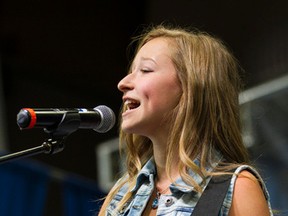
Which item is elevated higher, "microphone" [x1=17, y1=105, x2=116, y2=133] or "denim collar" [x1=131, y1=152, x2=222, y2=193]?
"microphone" [x1=17, y1=105, x2=116, y2=133]

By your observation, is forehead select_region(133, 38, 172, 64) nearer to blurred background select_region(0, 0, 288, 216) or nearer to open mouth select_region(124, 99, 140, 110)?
open mouth select_region(124, 99, 140, 110)

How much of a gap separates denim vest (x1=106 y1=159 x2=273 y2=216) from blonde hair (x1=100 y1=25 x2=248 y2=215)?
21 mm

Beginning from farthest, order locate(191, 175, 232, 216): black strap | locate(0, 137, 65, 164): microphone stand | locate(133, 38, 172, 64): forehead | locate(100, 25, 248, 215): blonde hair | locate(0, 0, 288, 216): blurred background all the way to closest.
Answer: locate(0, 0, 288, 216): blurred background < locate(133, 38, 172, 64): forehead < locate(100, 25, 248, 215): blonde hair < locate(191, 175, 232, 216): black strap < locate(0, 137, 65, 164): microphone stand

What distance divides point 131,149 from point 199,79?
1.07 ft

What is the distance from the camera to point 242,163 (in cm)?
180

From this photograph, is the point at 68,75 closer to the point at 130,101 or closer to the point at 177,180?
the point at 130,101

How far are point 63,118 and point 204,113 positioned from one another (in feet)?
1.38

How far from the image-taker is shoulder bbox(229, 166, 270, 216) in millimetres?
1666

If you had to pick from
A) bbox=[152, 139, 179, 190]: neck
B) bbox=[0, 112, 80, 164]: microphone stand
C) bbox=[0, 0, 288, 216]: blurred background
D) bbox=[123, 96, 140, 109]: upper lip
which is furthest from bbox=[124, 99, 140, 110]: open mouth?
bbox=[0, 0, 288, 216]: blurred background

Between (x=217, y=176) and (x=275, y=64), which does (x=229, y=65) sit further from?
(x=275, y=64)

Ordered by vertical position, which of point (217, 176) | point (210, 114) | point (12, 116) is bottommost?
point (12, 116)

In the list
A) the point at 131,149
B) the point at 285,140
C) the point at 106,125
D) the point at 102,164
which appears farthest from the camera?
the point at 102,164

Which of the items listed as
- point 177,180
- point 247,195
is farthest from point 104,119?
point 247,195

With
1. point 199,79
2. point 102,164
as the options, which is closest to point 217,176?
point 199,79
